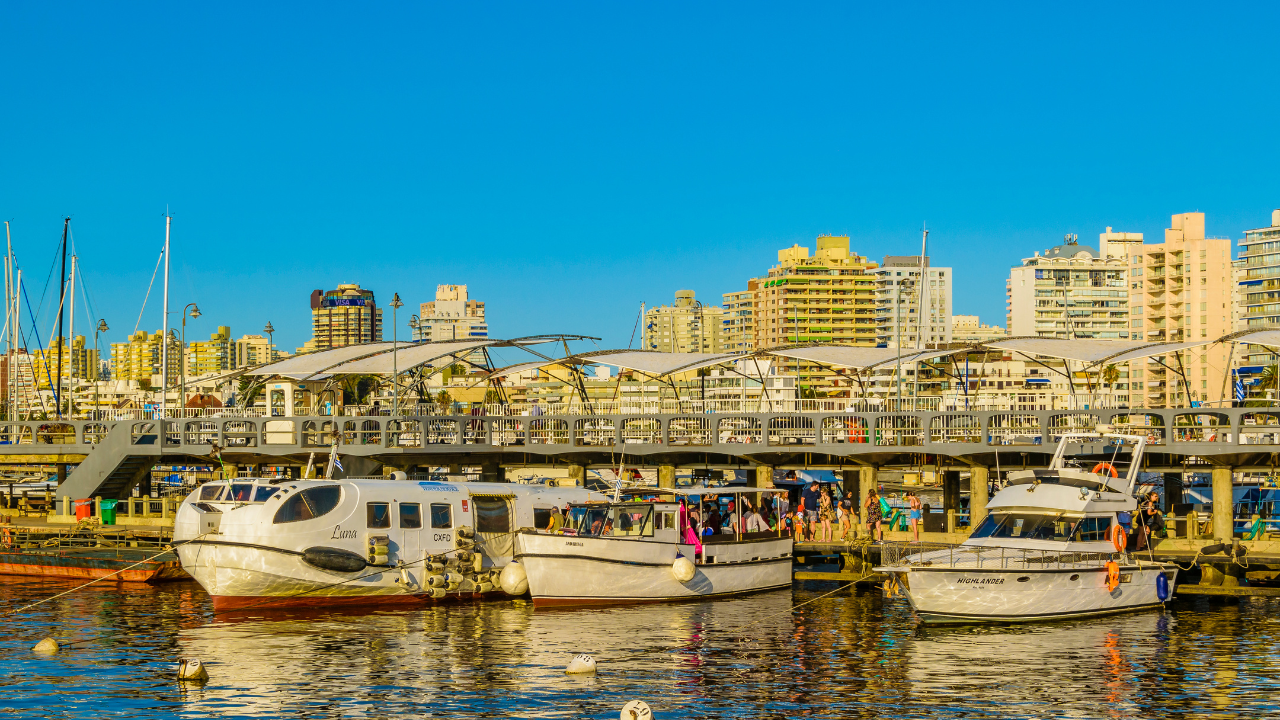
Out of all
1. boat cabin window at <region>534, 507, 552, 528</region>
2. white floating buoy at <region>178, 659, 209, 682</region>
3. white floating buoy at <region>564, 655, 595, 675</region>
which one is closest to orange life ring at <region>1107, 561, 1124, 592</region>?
white floating buoy at <region>564, 655, 595, 675</region>

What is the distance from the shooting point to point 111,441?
55406 millimetres

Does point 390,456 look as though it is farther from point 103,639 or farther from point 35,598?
point 103,639

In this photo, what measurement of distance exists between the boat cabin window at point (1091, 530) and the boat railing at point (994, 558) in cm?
54

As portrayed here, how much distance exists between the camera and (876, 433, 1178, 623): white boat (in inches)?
1267

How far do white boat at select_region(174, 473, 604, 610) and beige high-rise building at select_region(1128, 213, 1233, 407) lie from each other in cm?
15298

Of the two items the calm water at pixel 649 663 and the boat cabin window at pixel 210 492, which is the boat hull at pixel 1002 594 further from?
the boat cabin window at pixel 210 492

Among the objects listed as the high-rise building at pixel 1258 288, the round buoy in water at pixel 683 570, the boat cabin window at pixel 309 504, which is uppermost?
the high-rise building at pixel 1258 288

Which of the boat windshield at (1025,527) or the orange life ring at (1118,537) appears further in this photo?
the orange life ring at (1118,537)

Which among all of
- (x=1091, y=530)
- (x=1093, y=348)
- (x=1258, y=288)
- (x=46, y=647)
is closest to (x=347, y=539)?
(x=46, y=647)

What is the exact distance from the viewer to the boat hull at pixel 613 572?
117 ft

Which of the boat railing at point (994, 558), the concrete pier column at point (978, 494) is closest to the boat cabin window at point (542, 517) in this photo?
the boat railing at point (994, 558)

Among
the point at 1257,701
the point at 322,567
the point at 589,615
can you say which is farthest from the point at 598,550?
the point at 1257,701

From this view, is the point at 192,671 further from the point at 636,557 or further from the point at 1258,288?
the point at 1258,288

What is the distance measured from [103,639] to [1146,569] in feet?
88.4
